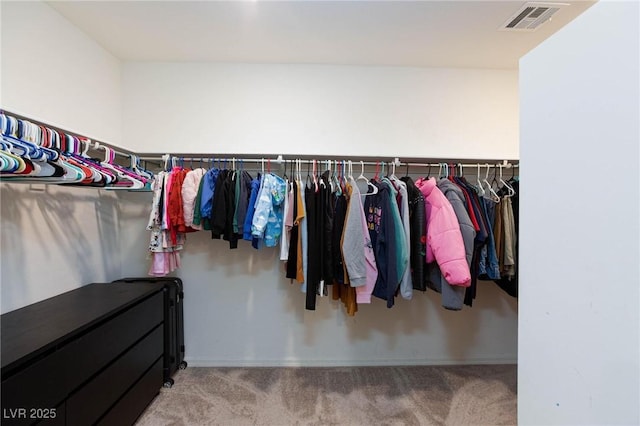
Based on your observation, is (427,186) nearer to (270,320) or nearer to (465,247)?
(465,247)

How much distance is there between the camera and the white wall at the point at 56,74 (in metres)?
1.33

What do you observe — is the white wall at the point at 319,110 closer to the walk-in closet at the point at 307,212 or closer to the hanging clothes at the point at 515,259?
the walk-in closet at the point at 307,212

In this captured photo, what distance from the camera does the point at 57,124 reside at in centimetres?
128

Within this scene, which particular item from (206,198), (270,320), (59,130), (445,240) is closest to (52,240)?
(59,130)

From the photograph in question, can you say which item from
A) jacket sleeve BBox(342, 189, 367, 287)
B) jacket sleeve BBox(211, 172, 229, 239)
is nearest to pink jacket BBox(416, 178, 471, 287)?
jacket sleeve BBox(342, 189, 367, 287)

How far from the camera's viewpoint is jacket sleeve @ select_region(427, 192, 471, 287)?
4.85ft

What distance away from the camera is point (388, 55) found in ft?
6.28

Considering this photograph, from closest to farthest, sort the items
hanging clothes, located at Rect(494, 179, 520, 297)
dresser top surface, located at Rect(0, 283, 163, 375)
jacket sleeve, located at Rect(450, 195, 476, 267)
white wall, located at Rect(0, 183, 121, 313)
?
dresser top surface, located at Rect(0, 283, 163, 375) → white wall, located at Rect(0, 183, 121, 313) → jacket sleeve, located at Rect(450, 195, 476, 267) → hanging clothes, located at Rect(494, 179, 520, 297)

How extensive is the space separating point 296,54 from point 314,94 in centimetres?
31

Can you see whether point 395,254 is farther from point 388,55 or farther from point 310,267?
point 388,55

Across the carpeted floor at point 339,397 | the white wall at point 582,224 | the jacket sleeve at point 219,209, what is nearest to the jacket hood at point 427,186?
the white wall at point 582,224

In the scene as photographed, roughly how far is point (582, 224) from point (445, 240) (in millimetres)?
959

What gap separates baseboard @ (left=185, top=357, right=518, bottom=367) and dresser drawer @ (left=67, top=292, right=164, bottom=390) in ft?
2.30

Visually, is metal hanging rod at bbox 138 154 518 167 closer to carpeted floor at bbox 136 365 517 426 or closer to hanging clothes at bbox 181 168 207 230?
hanging clothes at bbox 181 168 207 230
